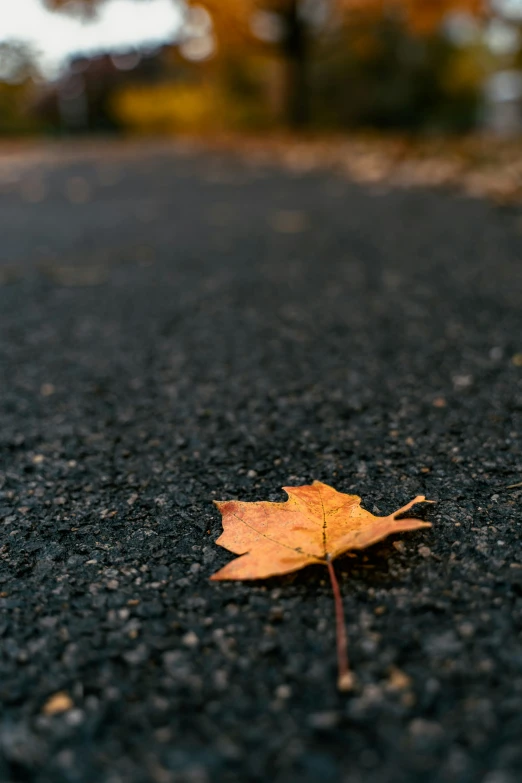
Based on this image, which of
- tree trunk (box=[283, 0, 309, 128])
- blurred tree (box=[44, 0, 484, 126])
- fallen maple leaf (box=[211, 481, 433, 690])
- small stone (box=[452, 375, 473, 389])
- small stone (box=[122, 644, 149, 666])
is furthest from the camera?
tree trunk (box=[283, 0, 309, 128])

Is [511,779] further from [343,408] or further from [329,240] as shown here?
[329,240]

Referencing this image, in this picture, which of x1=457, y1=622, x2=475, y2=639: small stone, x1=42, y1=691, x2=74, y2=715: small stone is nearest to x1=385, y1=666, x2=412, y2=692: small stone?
x1=457, y1=622, x2=475, y2=639: small stone

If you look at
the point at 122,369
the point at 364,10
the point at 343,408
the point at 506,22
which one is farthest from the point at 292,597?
the point at 506,22

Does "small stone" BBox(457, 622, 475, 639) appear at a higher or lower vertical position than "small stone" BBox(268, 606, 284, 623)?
higher

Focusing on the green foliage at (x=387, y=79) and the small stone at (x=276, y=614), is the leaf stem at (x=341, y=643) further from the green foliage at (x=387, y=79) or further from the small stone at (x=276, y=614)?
the green foliage at (x=387, y=79)

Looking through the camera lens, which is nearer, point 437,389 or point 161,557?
point 161,557

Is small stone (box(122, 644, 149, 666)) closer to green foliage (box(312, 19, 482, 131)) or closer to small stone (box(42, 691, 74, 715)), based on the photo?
small stone (box(42, 691, 74, 715))
